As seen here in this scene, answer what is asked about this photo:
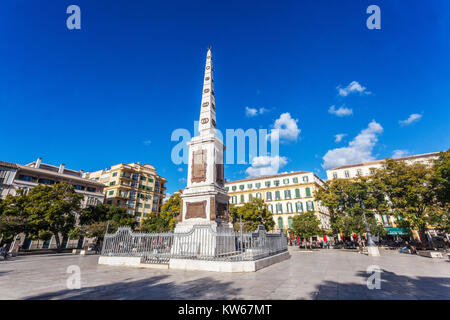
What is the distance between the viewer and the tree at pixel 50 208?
22.1m

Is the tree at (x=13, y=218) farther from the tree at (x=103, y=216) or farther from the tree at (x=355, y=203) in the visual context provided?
the tree at (x=355, y=203)

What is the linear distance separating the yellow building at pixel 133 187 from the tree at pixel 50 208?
63.4 ft

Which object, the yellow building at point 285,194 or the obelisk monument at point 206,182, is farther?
the yellow building at point 285,194

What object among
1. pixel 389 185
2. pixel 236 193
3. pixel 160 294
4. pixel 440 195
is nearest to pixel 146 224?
pixel 236 193

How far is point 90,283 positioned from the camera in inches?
260

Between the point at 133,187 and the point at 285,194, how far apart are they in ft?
113

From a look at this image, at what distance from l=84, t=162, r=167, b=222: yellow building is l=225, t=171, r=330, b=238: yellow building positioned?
19709 mm

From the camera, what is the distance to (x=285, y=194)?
4522 centimetres

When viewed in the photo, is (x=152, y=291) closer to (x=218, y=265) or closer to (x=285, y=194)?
(x=218, y=265)

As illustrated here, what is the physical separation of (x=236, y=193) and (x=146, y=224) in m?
23.0

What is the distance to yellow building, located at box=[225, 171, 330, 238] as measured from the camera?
42.6 m

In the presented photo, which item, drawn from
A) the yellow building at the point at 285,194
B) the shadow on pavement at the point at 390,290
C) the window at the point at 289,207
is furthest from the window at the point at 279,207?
the shadow on pavement at the point at 390,290

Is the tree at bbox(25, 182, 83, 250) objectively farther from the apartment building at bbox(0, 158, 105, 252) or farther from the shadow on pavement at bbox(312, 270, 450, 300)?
the shadow on pavement at bbox(312, 270, 450, 300)

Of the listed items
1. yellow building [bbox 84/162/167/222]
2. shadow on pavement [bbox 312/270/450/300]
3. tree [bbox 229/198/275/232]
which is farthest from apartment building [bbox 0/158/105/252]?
shadow on pavement [bbox 312/270/450/300]
